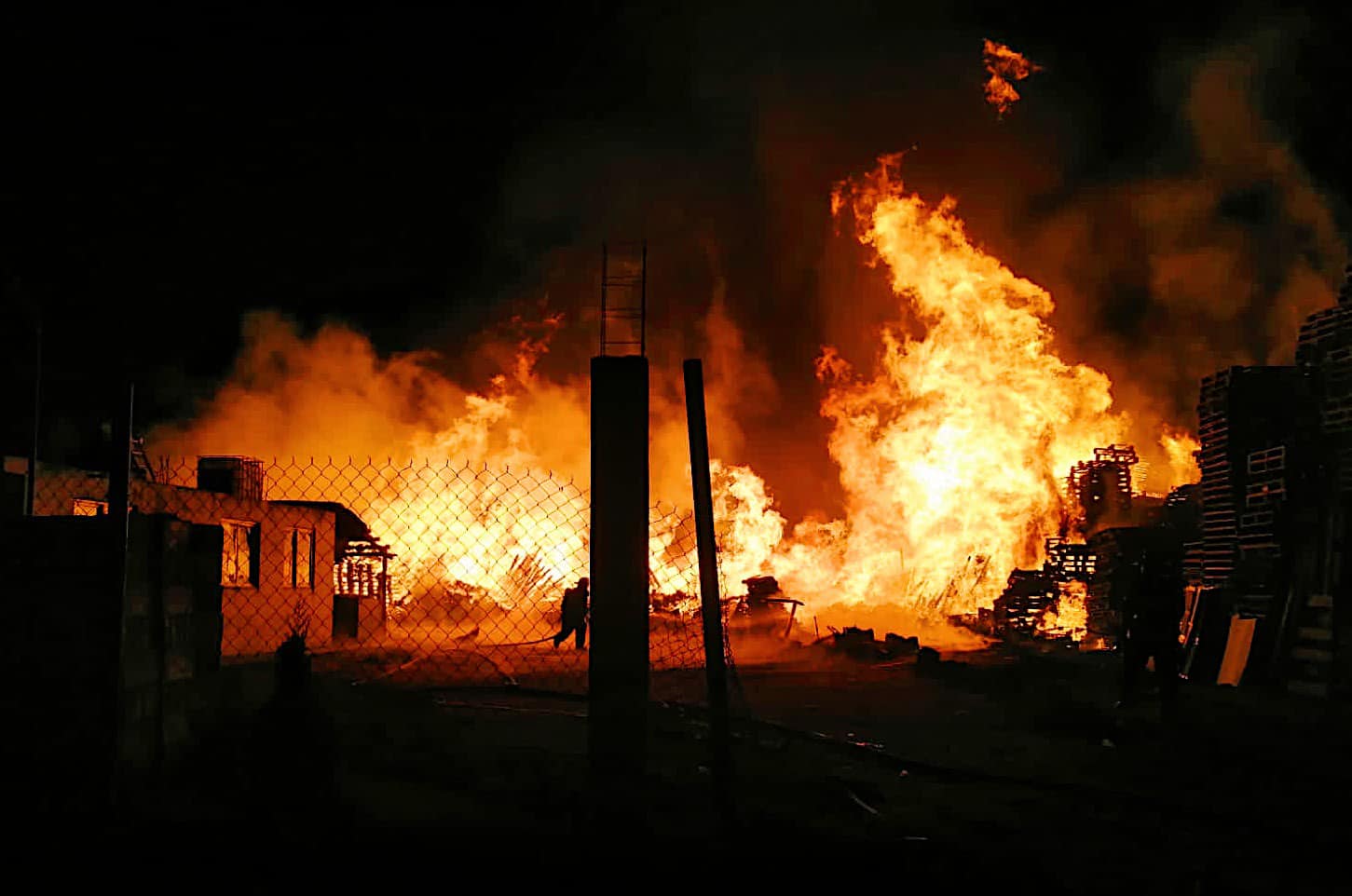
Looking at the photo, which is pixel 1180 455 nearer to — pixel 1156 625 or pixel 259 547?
pixel 1156 625

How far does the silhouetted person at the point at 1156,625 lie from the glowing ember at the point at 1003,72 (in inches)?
1273

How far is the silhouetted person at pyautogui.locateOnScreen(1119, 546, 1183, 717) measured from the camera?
37.6 ft

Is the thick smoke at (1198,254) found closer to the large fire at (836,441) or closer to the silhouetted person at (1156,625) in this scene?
the large fire at (836,441)

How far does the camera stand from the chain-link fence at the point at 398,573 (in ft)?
68.3

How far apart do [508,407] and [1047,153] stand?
23.4 meters

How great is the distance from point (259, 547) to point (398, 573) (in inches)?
398

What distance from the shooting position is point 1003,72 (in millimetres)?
40688

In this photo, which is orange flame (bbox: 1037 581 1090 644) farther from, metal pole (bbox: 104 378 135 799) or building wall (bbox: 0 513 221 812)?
metal pole (bbox: 104 378 135 799)

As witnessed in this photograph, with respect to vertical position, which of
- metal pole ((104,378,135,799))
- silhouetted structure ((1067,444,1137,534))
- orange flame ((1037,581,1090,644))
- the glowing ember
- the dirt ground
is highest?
the glowing ember

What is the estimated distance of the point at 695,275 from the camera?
4816 centimetres

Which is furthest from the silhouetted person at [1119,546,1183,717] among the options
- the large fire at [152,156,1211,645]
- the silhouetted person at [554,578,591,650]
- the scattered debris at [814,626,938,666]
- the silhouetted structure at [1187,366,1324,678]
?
the large fire at [152,156,1211,645]

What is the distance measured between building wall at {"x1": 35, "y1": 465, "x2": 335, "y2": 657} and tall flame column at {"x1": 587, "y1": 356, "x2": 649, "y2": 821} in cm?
1758

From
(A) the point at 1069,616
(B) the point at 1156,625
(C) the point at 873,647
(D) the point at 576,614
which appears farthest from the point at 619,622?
(A) the point at 1069,616

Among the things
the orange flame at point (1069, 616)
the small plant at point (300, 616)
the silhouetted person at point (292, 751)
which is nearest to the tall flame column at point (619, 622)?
the silhouetted person at point (292, 751)
